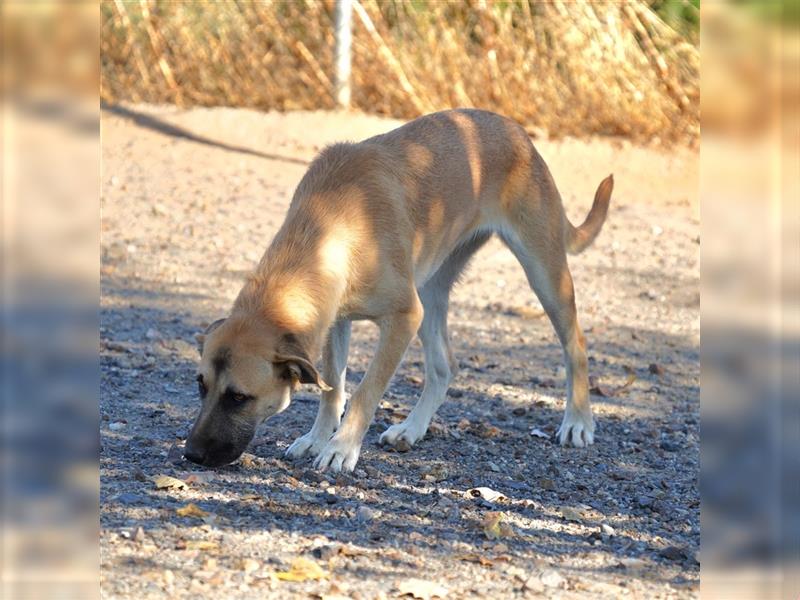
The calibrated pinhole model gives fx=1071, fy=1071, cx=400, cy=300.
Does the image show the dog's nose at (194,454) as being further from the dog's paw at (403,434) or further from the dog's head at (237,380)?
the dog's paw at (403,434)

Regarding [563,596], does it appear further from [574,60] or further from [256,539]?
[574,60]

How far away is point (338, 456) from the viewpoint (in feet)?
16.3

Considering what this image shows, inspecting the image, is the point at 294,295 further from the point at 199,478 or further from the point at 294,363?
the point at 199,478

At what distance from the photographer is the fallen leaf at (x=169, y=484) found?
448 cm

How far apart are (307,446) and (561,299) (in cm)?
172

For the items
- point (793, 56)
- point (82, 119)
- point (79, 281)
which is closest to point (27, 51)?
point (82, 119)

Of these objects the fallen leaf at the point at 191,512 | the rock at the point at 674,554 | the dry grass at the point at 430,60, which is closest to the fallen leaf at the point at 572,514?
the rock at the point at 674,554

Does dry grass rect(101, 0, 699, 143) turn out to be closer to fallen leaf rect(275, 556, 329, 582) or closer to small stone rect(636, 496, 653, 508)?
small stone rect(636, 496, 653, 508)

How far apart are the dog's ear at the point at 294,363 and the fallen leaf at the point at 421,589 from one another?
1123 millimetres

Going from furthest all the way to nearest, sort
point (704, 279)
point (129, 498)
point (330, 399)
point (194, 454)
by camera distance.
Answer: point (330, 399) < point (194, 454) < point (129, 498) < point (704, 279)

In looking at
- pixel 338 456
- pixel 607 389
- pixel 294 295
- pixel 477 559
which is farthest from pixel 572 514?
pixel 607 389

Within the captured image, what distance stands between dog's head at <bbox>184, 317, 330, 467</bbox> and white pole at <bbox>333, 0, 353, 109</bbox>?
7.20 meters

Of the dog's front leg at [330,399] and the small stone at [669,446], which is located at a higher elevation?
the dog's front leg at [330,399]

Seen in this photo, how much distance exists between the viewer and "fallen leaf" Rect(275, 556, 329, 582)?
12.1ft
